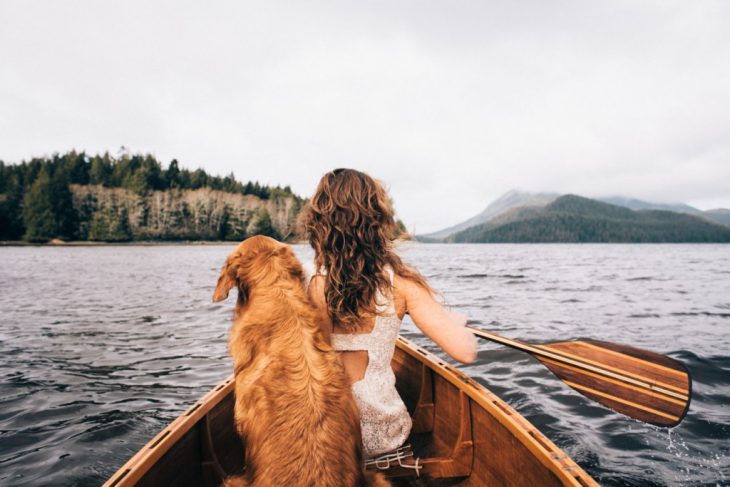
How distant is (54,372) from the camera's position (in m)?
7.46

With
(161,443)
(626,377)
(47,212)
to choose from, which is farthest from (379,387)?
(47,212)

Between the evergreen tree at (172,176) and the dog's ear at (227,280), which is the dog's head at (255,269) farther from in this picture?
the evergreen tree at (172,176)

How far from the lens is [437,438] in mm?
3705

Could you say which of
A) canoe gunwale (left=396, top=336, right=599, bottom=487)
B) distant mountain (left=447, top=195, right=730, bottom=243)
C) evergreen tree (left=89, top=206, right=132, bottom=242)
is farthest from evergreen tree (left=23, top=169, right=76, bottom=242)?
distant mountain (left=447, top=195, right=730, bottom=243)

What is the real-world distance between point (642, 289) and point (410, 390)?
64.4 feet

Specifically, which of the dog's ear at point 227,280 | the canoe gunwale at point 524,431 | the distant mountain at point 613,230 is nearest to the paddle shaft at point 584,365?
the canoe gunwale at point 524,431

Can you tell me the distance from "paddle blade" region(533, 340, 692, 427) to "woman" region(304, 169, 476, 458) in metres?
1.66

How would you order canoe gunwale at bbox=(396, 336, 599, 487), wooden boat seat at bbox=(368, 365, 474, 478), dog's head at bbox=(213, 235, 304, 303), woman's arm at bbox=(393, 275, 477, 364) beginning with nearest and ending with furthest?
1. canoe gunwale at bbox=(396, 336, 599, 487)
2. woman's arm at bbox=(393, 275, 477, 364)
3. dog's head at bbox=(213, 235, 304, 303)
4. wooden boat seat at bbox=(368, 365, 474, 478)

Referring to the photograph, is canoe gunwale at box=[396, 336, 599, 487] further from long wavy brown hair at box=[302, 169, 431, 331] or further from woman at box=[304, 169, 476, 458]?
long wavy brown hair at box=[302, 169, 431, 331]

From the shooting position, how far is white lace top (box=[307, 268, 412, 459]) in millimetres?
2293

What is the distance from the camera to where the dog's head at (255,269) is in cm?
232

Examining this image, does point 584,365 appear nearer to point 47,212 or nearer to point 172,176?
A: point 47,212

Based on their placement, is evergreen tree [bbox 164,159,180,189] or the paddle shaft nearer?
the paddle shaft

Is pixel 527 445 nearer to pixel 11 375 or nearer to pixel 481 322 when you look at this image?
pixel 11 375
